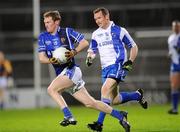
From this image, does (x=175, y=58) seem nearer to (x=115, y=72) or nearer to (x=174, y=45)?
(x=174, y=45)

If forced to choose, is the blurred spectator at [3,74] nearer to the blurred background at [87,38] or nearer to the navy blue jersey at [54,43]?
the blurred background at [87,38]

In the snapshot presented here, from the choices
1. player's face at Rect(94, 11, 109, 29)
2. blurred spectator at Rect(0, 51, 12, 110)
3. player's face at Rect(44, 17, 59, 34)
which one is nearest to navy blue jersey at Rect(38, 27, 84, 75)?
player's face at Rect(44, 17, 59, 34)

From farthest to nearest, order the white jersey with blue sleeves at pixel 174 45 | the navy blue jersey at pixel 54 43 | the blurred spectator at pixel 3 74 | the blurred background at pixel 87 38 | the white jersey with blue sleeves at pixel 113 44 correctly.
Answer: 1. the blurred spectator at pixel 3 74
2. the blurred background at pixel 87 38
3. the white jersey with blue sleeves at pixel 174 45
4. the white jersey with blue sleeves at pixel 113 44
5. the navy blue jersey at pixel 54 43

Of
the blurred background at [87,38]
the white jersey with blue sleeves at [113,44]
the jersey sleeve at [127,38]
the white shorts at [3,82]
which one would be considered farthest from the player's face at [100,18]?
the white shorts at [3,82]

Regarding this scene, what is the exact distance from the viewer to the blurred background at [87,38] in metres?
22.4

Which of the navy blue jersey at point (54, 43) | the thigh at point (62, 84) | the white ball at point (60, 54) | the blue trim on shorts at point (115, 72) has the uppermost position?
the navy blue jersey at point (54, 43)

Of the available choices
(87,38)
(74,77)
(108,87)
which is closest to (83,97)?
(74,77)

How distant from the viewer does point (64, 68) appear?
10742mm

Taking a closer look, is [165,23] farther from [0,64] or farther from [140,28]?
[0,64]

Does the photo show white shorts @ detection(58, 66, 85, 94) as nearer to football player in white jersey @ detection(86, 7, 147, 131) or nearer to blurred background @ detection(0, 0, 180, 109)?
football player in white jersey @ detection(86, 7, 147, 131)

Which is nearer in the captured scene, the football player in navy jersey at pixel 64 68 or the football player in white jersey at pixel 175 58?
the football player in navy jersey at pixel 64 68

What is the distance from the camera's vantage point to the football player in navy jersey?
34.3 feet

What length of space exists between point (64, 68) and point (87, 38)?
1196 cm

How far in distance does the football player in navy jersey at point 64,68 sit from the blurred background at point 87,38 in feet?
36.2
